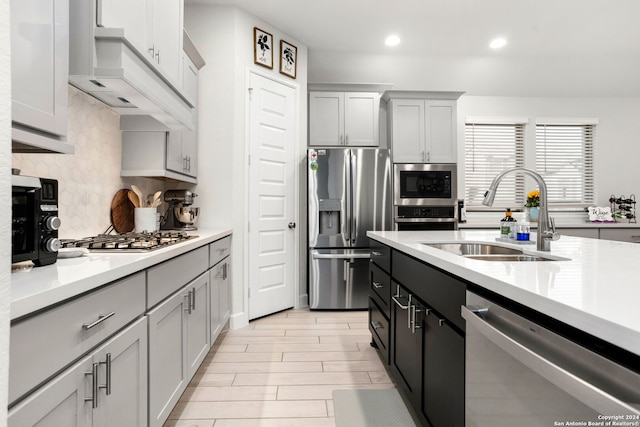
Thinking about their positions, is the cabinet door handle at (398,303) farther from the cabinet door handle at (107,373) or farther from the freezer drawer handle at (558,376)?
the cabinet door handle at (107,373)

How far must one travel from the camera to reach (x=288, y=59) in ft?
12.4

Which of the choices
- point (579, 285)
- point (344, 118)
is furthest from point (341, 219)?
point (579, 285)

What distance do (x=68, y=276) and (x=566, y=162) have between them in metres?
6.08

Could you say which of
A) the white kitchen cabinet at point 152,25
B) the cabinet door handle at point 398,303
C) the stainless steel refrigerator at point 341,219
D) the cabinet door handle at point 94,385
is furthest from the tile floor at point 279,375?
the white kitchen cabinet at point 152,25

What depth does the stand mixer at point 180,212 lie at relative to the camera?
9.62 feet

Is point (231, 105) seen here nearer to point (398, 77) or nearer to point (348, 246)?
point (348, 246)

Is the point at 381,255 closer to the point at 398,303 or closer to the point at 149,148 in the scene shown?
the point at 398,303

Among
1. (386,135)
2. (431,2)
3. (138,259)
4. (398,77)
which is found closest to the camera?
(138,259)

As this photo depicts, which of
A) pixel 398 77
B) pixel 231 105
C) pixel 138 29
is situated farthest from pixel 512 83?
pixel 138 29

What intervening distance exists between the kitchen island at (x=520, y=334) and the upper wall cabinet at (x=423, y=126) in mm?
2639

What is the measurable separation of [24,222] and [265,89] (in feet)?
9.29

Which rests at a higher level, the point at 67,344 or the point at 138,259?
the point at 138,259

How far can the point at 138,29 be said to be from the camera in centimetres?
179

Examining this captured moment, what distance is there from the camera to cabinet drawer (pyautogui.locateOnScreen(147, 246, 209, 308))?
1409 millimetres
